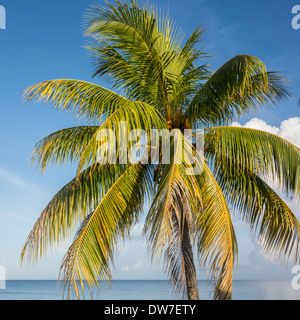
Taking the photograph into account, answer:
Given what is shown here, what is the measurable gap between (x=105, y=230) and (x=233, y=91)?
3.40m

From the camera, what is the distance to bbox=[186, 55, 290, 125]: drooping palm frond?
7.09 m

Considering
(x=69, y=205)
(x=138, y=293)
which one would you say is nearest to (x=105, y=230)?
(x=69, y=205)

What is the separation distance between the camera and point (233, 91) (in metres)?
7.38

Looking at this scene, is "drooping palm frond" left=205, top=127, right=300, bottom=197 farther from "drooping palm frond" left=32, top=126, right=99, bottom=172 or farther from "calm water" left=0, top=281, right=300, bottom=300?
"calm water" left=0, top=281, right=300, bottom=300

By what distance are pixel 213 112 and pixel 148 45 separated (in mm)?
1858

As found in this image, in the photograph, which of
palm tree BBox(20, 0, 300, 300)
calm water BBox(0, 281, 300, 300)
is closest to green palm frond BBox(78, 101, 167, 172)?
palm tree BBox(20, 0, 300, 300)

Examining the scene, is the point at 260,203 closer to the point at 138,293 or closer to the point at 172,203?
the point at 172,203

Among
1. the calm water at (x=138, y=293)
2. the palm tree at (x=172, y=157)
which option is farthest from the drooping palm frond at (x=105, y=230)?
the calm water at (x=138, y=293)

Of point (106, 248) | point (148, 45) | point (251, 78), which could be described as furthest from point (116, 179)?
point (251, 78)

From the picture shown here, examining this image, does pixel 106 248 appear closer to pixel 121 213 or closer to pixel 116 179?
pixel 121 213

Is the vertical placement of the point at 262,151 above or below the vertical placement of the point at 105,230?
above

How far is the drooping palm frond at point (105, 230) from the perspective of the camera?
6.14 m

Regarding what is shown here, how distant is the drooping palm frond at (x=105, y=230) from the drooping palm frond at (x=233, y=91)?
1636 mm

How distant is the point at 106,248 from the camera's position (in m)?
6.97
